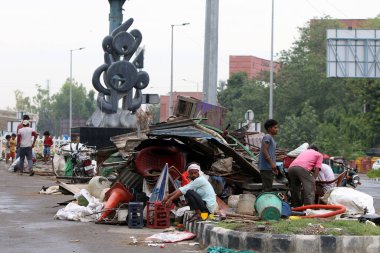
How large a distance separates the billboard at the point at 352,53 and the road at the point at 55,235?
25711 mm

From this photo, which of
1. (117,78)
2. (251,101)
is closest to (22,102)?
(251,101)

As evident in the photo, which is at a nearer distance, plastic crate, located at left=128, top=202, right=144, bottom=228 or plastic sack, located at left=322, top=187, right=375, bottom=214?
plastic crate, located at left=128, top=202, right=144, bottom=228

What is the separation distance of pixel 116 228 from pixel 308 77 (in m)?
75.1

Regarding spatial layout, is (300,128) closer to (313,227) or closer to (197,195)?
(197,195)

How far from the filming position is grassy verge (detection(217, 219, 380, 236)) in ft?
34.1

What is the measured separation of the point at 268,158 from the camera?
47.0 ft

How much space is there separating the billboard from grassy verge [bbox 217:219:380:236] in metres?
30.5

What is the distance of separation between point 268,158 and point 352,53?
28253mm

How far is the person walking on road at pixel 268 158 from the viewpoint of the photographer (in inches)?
567

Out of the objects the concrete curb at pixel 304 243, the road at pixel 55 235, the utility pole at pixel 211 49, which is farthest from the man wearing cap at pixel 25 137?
the concrete curb at pixel 304 243

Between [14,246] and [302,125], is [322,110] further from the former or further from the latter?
[14,246]

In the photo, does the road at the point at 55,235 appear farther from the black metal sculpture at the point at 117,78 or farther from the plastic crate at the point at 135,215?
the black metal sculpture at the point at 117,78

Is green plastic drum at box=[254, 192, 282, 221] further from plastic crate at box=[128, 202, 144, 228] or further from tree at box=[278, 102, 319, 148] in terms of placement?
tree at box=[278, 102, 319, 148]

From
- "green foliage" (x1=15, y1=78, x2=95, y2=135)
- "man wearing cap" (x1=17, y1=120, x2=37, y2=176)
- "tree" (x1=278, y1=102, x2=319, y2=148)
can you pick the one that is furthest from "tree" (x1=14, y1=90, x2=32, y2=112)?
"man wearing cap" (x1=17, y1=120, x2=37, y2=176)
